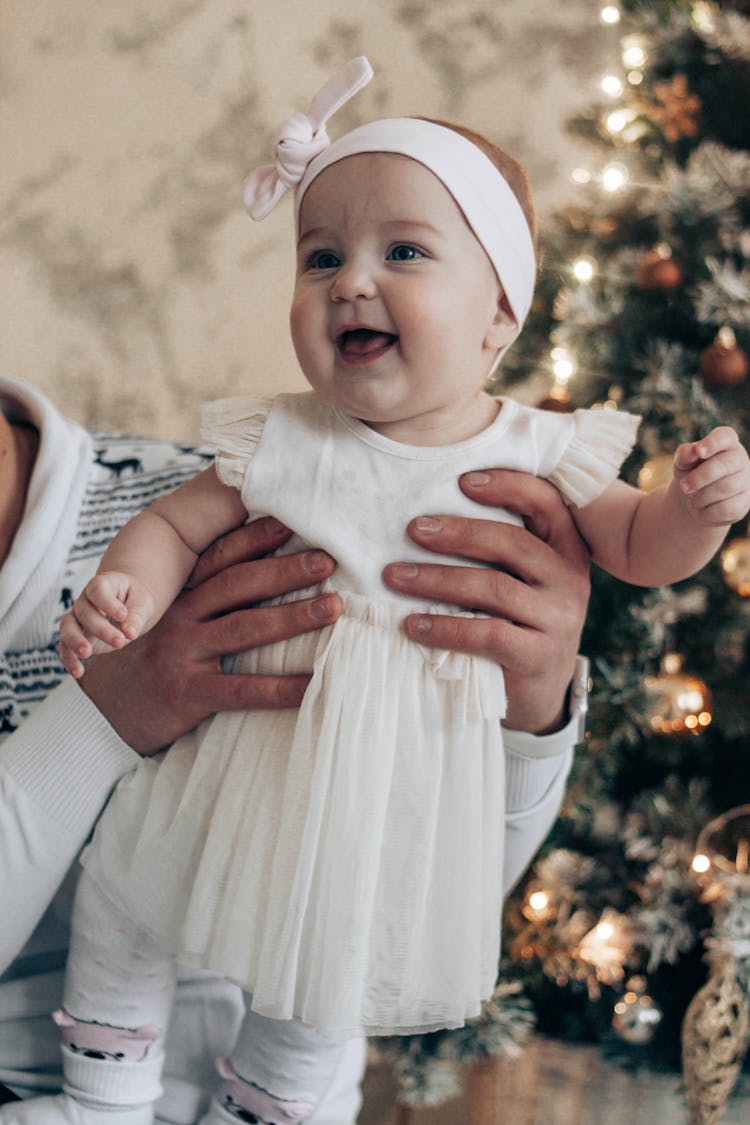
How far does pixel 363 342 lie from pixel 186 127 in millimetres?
1727

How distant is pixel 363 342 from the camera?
869 millimetres

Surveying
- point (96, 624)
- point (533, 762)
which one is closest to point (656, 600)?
point (533, 762)

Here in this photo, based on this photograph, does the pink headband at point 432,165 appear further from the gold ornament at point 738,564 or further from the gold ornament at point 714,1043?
the gold ornament at point 714,1043

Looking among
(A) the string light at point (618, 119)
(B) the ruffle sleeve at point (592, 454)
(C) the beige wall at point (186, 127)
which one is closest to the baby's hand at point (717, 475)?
(B) the ruffle sleeve at point (592, 454)

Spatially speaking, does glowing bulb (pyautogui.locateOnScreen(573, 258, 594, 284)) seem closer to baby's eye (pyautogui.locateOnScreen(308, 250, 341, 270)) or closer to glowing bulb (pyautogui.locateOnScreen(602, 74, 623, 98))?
glowing bulb (pyautogui.locateOnScreen(602, 74, 623, 98))

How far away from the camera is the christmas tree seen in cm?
171

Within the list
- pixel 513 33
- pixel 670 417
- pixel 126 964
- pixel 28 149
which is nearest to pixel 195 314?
pixel 28 149

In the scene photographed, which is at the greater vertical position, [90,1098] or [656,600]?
[656,600]

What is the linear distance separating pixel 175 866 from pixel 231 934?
104 millimetres

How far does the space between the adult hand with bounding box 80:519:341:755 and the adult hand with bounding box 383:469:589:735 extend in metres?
0.09

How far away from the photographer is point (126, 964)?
0.99 m

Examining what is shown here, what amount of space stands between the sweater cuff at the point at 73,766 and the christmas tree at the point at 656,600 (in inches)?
37.7

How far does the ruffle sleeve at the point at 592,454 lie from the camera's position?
95 cm

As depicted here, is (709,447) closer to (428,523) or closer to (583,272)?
(428,523)
